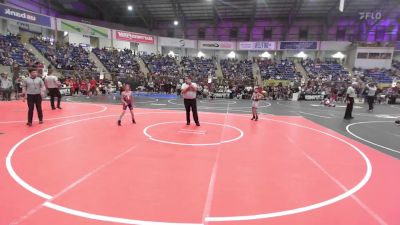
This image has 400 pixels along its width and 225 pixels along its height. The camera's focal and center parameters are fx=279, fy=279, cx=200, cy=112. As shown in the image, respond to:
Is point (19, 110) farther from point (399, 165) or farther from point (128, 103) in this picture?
point (399, 165)

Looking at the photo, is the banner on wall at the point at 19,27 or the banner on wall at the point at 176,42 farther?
the banner on wall at the point at 176,42

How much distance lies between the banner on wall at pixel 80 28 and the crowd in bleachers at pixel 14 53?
4.56 m

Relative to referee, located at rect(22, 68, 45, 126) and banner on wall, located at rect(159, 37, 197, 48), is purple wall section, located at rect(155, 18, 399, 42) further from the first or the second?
referee, located at rect(22, 68, 45, 126)

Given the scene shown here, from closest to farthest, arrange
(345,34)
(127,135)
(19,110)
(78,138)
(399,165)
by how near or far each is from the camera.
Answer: (399,165)
(78,138)
(127,135)
(19,110)
(345,34)


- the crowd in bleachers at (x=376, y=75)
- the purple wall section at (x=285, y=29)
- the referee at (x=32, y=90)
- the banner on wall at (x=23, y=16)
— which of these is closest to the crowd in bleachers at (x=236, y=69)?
the purple wall section at (x=285, y=29)

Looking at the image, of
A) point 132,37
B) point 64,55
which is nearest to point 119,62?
point 132,37

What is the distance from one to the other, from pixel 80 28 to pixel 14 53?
839 cm

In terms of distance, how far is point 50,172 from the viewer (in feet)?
15.9

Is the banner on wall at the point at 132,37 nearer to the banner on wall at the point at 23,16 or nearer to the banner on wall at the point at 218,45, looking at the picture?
the banner on wall at the point at 218,45

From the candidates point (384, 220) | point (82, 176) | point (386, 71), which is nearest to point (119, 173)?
point (82, 176)

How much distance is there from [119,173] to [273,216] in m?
2.73

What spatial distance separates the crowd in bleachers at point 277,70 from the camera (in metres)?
35.8

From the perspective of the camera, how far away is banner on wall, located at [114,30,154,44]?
34688 mm

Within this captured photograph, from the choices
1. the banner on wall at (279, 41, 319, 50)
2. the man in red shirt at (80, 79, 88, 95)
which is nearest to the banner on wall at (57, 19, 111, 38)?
the man in red shirt at (80, 79, 88, 95)
